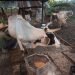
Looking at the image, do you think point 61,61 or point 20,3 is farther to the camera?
point 20,3

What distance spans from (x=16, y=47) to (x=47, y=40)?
32.6 inches

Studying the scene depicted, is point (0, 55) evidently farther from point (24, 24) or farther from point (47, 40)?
point (47, 40)

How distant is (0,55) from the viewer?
4254 millimetres

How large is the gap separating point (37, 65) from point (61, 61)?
2.83 feet

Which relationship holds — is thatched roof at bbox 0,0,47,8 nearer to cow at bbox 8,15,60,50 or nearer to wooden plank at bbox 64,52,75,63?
cow at bbox 8,15,60,50

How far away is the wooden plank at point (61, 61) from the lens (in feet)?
10.8

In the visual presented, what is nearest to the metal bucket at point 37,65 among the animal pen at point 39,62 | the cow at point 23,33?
the animal pen at point 39,62

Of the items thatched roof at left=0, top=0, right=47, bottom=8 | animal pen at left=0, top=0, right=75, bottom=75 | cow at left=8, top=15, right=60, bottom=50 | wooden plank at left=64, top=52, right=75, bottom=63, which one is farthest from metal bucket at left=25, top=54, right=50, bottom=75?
thatched roof at left=0, top=0, right=47, bottom=8

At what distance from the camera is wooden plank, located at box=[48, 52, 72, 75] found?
3297 millimetres

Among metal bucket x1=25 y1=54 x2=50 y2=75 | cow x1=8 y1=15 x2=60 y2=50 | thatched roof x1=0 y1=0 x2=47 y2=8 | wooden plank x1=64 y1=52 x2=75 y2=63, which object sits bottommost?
wooden plank x1=64 y1=52 x2=75 y2=63

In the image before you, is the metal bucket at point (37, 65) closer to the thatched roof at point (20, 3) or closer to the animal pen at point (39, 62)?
the animal pen at point (39, 62)

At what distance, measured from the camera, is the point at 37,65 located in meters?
3.01

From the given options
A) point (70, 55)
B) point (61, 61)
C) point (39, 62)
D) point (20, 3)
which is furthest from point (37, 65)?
point (20, 3)

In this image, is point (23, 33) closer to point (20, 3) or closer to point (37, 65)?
point (37, 65)
